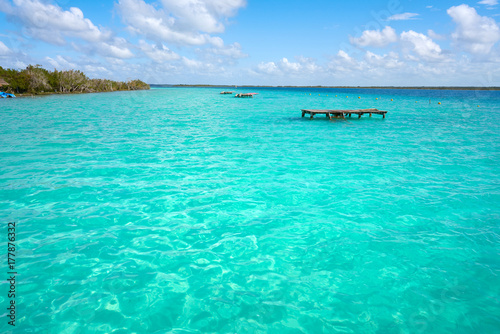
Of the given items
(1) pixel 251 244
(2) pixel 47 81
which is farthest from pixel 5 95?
(1) pixel 251 244

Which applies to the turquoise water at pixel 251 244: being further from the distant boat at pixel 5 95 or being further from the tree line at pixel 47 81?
the tree line at pixel 47 81

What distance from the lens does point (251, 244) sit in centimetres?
768

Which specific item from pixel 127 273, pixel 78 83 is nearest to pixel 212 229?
pixel 127 273

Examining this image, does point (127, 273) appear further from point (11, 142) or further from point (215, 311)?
point (11, 142)

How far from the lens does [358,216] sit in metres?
9.27

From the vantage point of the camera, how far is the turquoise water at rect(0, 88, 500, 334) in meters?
5.40

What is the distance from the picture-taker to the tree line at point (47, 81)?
225 feet

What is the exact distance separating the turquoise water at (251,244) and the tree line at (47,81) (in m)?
71.2

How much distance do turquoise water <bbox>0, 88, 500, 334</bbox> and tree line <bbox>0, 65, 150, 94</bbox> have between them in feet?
234

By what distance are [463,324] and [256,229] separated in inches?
198

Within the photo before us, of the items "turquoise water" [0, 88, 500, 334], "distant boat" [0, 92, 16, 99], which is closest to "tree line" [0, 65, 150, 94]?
"distant boat" [0, 92, 16, 99]

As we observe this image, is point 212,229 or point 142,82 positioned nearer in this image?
point 212,229

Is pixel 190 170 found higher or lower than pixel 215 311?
higher

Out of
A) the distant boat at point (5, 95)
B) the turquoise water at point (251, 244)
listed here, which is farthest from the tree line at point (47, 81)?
the turquoise water at point (251, 244)
